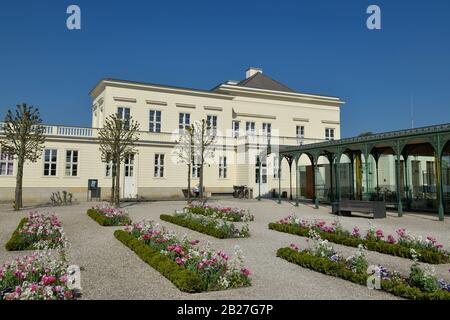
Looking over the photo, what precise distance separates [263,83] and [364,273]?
117 feet

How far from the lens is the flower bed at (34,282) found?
4.54 metres

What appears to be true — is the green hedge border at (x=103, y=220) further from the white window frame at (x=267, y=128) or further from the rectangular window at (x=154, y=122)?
the white window frame at (x=267, y=128)

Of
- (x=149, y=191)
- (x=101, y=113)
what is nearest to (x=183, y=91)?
(x=101, y=113)

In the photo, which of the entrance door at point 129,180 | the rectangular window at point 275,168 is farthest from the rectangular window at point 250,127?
the entrance door at point 129,180

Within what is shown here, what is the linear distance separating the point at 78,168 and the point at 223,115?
13.5 metres

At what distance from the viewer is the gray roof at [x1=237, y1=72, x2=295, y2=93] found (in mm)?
39219

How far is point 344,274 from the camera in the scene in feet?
20.5

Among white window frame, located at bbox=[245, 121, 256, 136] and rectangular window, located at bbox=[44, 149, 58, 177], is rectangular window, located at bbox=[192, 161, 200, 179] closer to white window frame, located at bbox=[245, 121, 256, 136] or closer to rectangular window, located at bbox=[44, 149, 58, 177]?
white window frame, located at bbox=[245, 121, 256, 136]

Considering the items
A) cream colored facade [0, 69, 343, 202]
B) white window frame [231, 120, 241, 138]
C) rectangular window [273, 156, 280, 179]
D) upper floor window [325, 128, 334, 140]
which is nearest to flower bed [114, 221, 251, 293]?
cream colored facade [0, 69, 343, 202]

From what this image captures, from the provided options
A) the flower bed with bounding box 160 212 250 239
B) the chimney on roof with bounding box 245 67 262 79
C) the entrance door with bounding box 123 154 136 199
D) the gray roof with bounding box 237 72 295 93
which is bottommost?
the flower bed with bounding box 160 212 250 239

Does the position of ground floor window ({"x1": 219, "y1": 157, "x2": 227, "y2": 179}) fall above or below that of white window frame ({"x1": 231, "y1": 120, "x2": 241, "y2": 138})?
below

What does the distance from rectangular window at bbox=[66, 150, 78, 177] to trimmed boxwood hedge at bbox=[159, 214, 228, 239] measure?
14.5 metres
